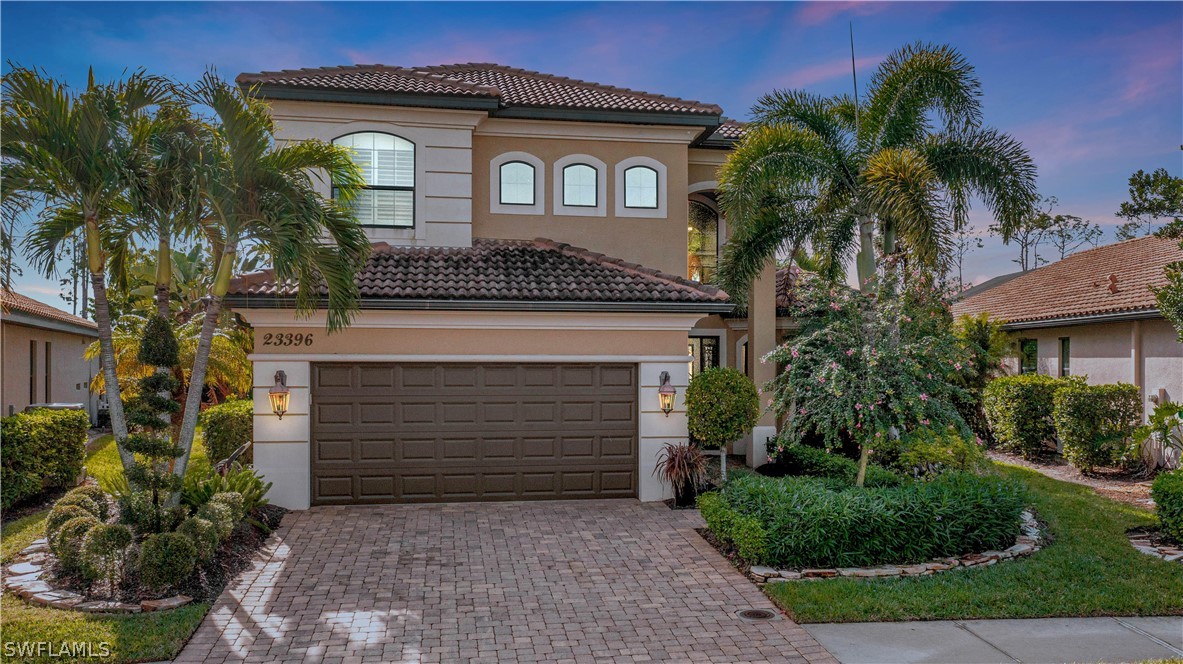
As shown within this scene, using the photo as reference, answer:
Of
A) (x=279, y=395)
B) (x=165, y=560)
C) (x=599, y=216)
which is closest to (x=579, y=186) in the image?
(x=599, y=216)

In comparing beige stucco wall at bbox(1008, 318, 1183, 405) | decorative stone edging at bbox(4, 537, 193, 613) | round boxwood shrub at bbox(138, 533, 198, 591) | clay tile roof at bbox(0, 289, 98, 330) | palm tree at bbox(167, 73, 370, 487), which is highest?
palm tree at bbox(167, 73, 370, 487)

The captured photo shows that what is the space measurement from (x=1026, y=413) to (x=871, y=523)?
10379 millimetres

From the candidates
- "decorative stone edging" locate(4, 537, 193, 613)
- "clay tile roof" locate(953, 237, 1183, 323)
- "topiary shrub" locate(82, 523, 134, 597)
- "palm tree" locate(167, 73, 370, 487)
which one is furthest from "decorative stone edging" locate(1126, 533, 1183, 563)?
"topiary shrub" locate(82, 523, 134, 597)

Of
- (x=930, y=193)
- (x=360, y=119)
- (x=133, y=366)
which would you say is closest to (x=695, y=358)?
(x=930, y=193)

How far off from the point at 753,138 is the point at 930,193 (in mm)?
3026

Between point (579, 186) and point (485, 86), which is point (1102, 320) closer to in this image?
point (579, 186)

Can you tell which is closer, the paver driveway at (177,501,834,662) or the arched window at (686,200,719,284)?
the paver driveway at (177,501,834,662)

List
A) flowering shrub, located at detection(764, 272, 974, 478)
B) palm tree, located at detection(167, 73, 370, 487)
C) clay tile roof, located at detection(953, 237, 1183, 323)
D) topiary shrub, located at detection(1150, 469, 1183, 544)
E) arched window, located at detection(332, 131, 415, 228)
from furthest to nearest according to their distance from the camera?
clay tile roof, located at detection(953, 237, 1183, 323)
arched window, located at detection(332, 131, 415, 228)
flowering shrub, located at detection(764, 272, 974, 478)
topiary shrub, located at detection(1150, 469, 1183, 544)
palm tree, located at detection(167, 73, 370, 487)

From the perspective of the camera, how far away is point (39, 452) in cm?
1130

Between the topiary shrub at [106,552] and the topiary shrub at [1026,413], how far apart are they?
16.5 m

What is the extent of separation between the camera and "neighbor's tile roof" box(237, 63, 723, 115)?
13.3m

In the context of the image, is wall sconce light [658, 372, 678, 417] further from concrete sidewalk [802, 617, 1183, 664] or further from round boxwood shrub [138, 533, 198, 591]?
round boxwood shrub [138, 533, 198, 591]

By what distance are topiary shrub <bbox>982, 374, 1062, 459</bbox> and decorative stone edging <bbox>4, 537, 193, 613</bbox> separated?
1622 centimetres

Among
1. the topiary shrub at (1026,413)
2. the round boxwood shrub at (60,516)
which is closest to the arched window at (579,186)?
the round boxwood shrub at (60,516)
